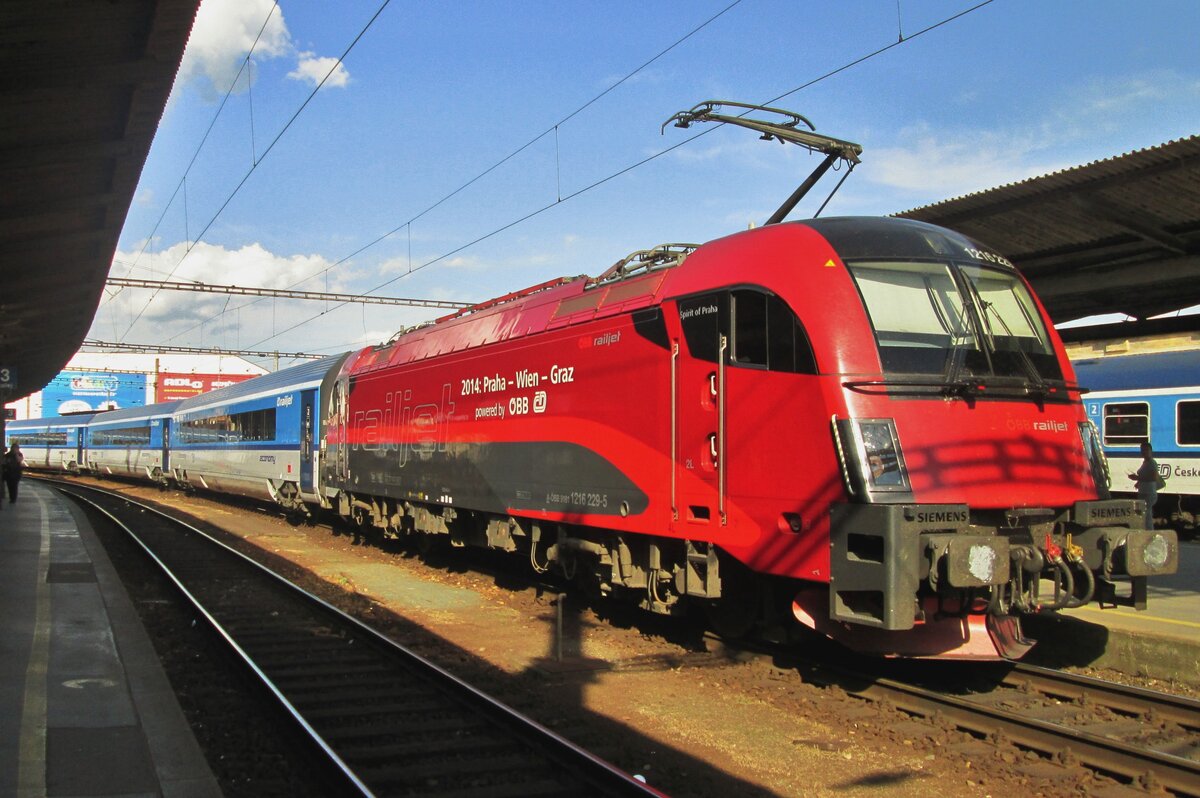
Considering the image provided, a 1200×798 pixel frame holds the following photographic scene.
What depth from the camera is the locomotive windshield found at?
6.50 m

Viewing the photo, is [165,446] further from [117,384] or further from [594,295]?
[117,384]

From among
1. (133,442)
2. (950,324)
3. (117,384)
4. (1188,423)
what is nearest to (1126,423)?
(1188,423)

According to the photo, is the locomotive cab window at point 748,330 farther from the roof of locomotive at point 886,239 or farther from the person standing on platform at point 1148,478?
the person standing on platform at point 1148,478

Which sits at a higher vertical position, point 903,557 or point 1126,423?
point 1126,423

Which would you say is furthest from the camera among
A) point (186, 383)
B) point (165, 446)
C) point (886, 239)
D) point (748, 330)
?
point (186, 383)

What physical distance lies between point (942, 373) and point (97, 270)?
1374 cm

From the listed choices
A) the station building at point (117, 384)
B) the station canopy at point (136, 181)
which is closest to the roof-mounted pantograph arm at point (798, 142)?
the station canopy at point (136, 181)

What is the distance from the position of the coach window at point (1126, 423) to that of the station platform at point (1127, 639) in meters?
9.89

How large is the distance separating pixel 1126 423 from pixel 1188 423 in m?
1.23

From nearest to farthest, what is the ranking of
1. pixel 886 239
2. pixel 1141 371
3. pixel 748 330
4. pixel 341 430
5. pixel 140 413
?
pixel 886 239
pixel 748 330
pixel 341 430
pixel 1141 371
pixel 140 413

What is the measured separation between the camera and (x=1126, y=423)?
18609mm

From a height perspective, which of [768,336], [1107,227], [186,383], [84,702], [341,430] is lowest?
[84,702]

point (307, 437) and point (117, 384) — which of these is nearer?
point (307, 437)

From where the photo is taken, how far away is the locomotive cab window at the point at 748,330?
6.67 meters
